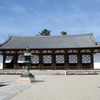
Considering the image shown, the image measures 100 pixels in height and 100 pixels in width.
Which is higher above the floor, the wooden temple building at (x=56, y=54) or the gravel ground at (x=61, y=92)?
the wooden temple building at (x=56, y=54)

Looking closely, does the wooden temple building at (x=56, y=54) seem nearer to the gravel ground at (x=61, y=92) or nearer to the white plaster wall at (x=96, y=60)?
the white plaster wall at (x=96, y=60)

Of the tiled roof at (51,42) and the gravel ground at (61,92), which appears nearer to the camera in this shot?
the gravel ground at (61,92)

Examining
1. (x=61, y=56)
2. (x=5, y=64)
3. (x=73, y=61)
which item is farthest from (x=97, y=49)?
(x=5, y=64)

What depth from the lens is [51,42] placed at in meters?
25.6

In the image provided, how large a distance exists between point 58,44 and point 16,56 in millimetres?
7471

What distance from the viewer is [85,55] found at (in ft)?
74.0

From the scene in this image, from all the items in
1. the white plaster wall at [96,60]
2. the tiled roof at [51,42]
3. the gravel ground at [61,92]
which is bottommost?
the gravel ground at [61,92]

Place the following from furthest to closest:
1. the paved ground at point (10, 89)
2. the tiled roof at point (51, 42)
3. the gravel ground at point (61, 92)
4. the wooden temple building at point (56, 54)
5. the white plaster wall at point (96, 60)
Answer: the tiled roof at point (51, 42), the wooden temple building at point (56, 54), the white plaster wall at point (96, 60), the paved ground at point (10, 89), the gravel ground at point (61, 92)

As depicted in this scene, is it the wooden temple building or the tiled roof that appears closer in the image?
the wooden temple building

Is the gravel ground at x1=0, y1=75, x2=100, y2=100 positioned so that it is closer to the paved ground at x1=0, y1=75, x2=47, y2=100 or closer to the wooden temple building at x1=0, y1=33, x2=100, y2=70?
the paved ground at x1=0, y1=75, x2=47, y2=100

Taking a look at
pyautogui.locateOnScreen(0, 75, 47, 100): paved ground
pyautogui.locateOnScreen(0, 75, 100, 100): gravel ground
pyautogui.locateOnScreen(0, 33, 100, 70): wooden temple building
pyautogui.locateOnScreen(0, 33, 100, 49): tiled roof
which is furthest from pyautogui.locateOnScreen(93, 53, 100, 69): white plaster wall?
pyautogui.locateOnScreen(0, 75, 47, 100): paved ground

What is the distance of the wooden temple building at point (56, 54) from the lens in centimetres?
2228

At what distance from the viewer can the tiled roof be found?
2321 cm

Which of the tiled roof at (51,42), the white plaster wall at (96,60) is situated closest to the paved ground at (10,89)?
the tiled roof at (51,42)
